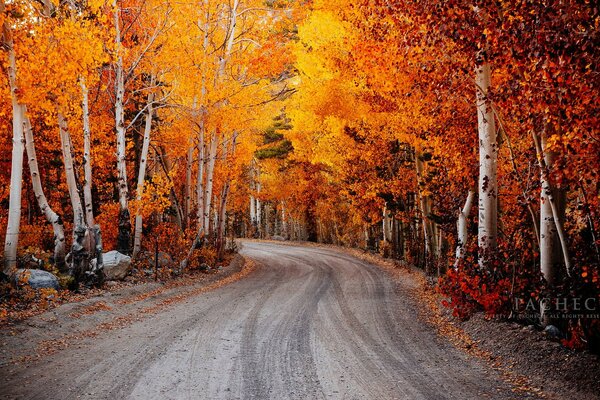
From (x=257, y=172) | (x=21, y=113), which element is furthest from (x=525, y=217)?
(x=257, y=172)

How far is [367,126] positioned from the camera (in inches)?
712

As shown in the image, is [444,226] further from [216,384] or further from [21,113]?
[21,113]

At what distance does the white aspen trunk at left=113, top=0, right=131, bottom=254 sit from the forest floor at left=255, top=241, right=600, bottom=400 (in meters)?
10.6

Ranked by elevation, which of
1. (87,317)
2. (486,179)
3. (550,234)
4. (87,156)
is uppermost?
(87,156)

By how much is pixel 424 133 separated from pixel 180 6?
9.88m

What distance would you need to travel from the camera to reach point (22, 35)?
11.5 m

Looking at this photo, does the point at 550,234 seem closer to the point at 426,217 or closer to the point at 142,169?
the point at 426,217

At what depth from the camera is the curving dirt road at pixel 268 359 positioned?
5652 millimetres

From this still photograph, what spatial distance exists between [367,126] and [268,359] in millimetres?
12832

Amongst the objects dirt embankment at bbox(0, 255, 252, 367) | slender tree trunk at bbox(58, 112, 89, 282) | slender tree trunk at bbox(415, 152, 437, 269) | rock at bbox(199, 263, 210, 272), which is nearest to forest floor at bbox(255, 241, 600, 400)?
dirt embankment at bbox(0, 255, 252, 367)

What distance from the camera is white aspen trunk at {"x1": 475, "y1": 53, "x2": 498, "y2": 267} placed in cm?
899

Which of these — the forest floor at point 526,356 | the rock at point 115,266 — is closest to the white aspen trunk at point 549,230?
the forest floor at point 526,356

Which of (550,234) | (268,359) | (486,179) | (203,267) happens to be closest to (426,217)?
(486,179)

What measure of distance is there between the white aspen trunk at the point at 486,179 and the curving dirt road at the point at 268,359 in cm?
211
